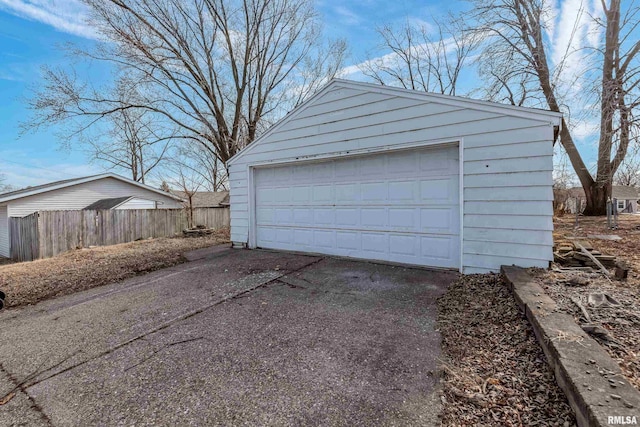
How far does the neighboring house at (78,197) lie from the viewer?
12.4 m

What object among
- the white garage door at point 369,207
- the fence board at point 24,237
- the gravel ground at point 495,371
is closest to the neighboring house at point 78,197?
the fence board at point 24,237

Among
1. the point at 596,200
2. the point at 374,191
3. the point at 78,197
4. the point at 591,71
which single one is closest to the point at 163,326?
the point at 374,191

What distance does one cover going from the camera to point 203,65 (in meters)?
13.5

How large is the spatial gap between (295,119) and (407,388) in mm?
5394

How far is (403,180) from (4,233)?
56.3 ft

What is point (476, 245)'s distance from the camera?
4.31m

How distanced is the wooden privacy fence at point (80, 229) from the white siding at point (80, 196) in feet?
5.75

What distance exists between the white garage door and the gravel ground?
1.76 meters

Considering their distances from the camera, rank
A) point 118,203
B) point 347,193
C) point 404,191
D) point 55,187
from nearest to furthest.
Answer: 1. point 404,191
2. point 347,193
3. point 55,187
4. point 118,203

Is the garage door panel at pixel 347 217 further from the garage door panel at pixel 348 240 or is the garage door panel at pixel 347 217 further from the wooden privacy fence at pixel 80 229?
the wooden privacy fence at pixel 80 229

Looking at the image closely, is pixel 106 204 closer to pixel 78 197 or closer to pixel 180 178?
pixel 78 197

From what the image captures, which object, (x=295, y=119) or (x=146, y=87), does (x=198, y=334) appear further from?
(x=146, y=87)

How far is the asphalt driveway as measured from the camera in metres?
1.79

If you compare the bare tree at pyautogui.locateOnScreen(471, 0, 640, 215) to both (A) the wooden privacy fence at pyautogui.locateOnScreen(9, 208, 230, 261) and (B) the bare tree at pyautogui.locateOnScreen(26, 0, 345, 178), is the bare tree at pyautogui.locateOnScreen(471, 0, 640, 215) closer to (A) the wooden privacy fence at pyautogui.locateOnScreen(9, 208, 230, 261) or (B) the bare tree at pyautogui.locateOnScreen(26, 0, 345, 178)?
(B) the bare tree at pyautogui.locateOnScreen(26, 0, 345, 178)
